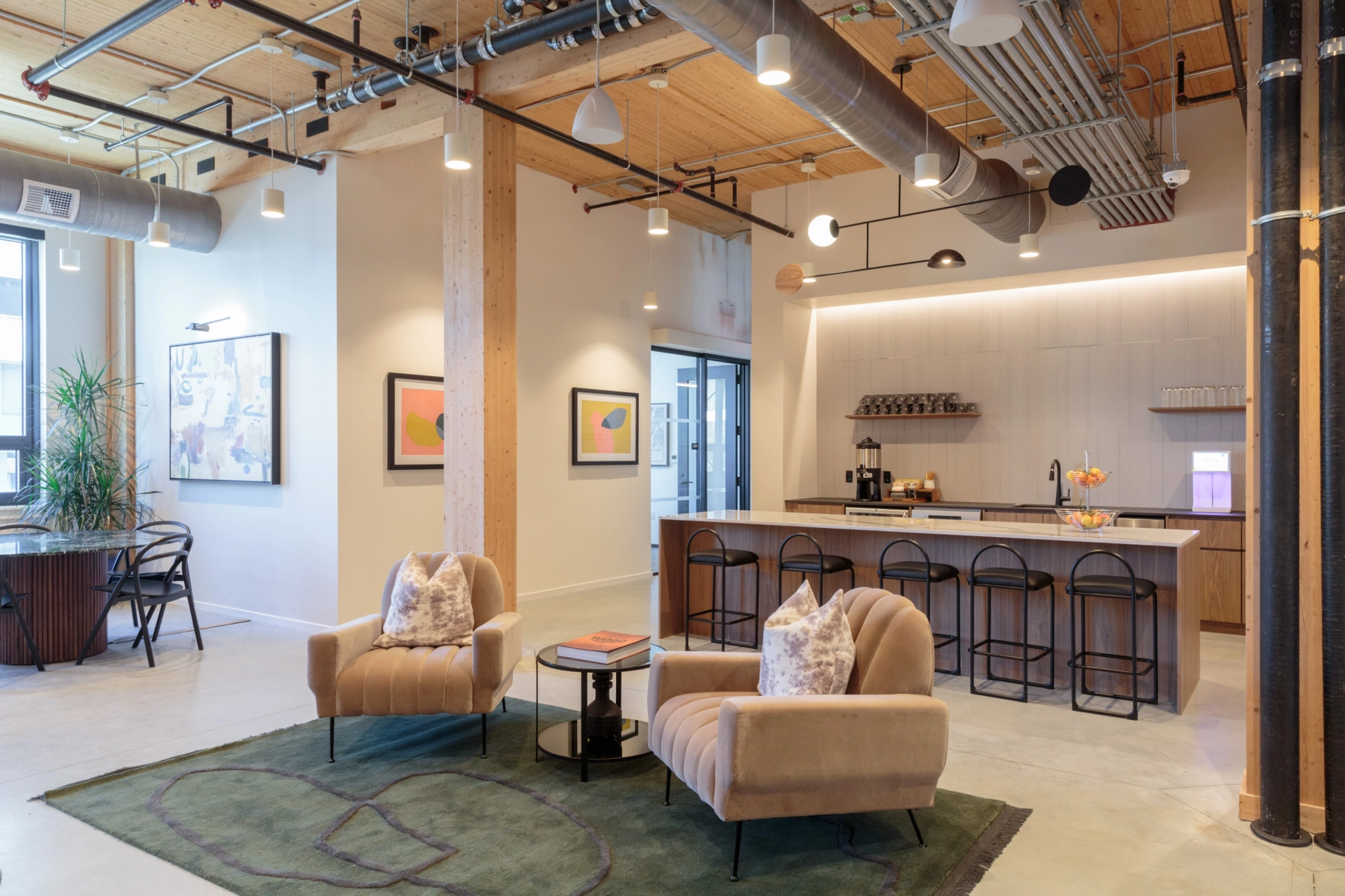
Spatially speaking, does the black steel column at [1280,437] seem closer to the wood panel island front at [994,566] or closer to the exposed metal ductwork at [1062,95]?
the exposed metal ductwork at [1062,95]

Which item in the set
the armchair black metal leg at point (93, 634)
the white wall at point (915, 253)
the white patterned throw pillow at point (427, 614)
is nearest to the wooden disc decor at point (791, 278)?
the white wall at point (915, 253)

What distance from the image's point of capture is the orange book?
12.6 ft

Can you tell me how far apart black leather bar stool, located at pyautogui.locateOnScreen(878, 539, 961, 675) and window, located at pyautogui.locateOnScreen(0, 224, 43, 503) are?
736cm

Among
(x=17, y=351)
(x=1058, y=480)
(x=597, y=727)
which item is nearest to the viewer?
(x=597, y=727)

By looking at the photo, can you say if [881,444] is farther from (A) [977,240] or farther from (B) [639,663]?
(B) [639,663]

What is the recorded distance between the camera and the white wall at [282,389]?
6836mm

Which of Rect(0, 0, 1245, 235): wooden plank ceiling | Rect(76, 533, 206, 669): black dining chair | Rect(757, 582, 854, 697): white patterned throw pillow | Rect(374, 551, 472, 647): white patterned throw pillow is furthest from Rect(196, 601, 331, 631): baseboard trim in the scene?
Rect(757, 582, 854, 697): white patterned throw pillow

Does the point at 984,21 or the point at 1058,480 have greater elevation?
the point at 984,21

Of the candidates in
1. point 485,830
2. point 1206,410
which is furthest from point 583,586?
point 1206,410

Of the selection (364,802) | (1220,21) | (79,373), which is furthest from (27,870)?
(1220,21)

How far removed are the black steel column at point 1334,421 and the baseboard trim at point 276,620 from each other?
600cm

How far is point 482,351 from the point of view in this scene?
216 inches

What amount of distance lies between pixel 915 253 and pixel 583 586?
440 cm

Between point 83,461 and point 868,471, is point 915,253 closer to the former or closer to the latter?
point 868,471
